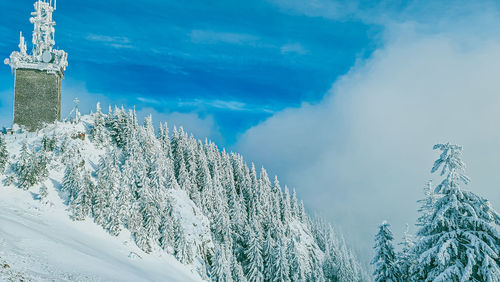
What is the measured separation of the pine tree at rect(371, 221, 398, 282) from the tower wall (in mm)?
52163

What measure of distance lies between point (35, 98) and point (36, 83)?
248 centimetres

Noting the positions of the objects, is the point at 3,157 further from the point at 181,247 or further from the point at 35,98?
the point at 181,247

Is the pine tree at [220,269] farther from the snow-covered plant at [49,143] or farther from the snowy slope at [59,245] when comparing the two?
the snow-covered plant at [49,143]

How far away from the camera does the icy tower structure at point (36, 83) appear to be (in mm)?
55250

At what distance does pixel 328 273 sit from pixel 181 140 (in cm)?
5374

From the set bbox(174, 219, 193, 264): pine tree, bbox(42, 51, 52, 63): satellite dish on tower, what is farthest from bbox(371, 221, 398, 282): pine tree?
bbox(42, 51, 52, 63): satellite dish on tower

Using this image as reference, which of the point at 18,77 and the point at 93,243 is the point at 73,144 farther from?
the point at 93,243

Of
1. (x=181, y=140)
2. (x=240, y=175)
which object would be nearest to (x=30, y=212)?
(x=181, y=140)

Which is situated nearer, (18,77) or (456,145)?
(456,145)

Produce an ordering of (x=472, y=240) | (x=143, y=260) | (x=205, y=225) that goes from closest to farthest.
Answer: (x=472, y=240)
(x=143, y=260)
(x=205, y=225)

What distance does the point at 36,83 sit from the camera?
56.1 metres

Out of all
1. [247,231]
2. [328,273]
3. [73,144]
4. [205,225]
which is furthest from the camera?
[328,273]

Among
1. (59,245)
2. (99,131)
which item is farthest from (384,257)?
(99,131)

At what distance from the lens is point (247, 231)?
243ft
